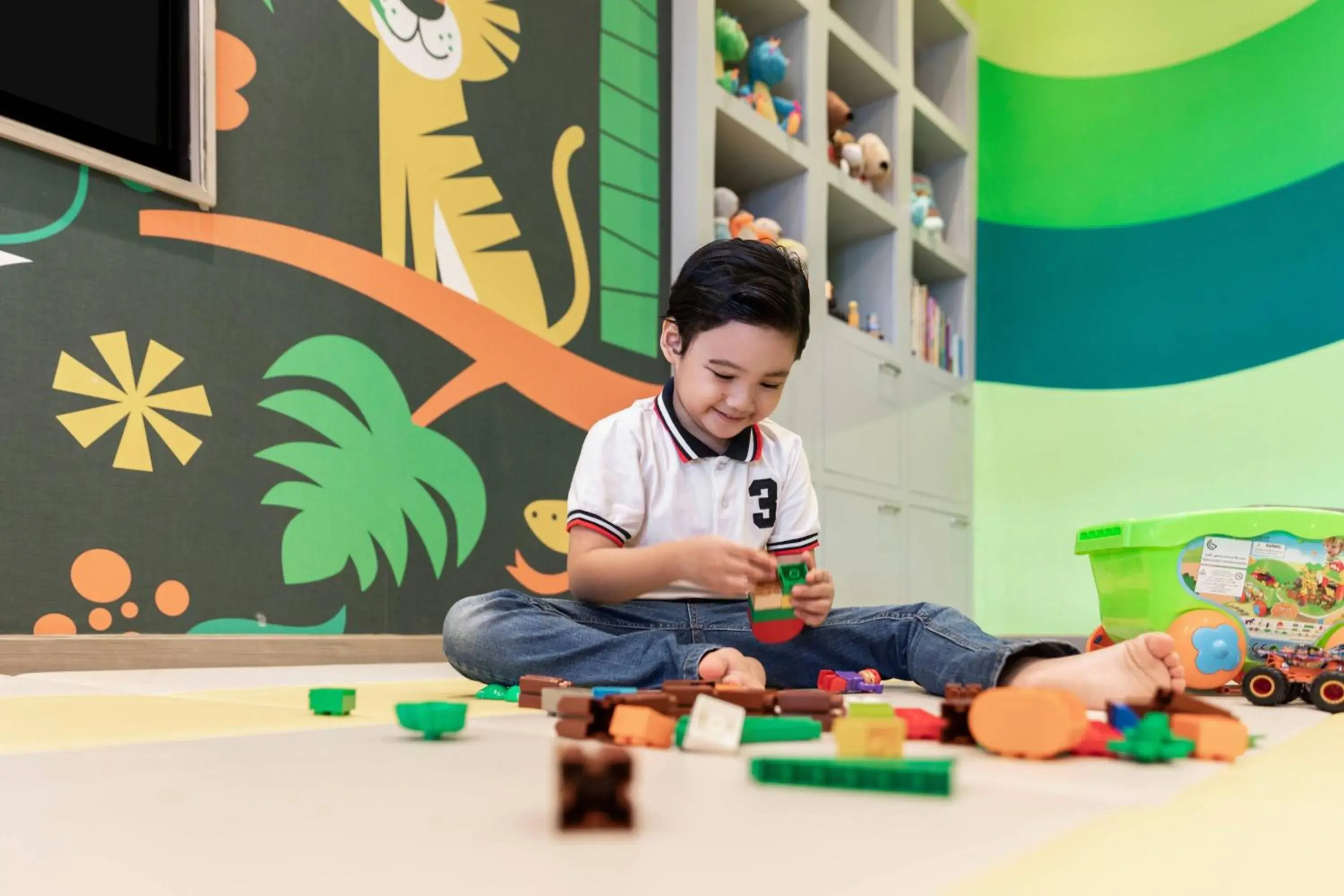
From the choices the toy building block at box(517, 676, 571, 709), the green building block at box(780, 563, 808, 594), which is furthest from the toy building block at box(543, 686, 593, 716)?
the green building block at box(780, 563, 808, 594)

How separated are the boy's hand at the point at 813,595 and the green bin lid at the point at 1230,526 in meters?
0.55

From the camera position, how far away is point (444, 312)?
1724 millimetres

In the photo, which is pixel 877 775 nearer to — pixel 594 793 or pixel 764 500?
pixel 594 793

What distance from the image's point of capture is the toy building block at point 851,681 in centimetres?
99

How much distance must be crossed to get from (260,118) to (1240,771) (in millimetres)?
1452

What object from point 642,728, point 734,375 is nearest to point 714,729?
point 642,728

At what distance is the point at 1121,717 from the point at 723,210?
1.85 m

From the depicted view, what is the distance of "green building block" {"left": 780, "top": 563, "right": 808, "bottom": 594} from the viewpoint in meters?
0.93

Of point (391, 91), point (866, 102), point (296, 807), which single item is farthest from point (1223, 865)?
point (866, 102)

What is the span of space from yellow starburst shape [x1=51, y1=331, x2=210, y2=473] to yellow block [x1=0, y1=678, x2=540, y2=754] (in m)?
0.48

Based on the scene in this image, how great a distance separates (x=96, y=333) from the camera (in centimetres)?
131

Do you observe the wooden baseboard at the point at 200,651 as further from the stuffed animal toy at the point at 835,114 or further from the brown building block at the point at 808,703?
the stuffed animal toy at the point at 835,114

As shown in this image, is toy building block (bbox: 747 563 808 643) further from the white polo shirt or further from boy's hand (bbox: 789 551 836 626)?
the white polo shirt

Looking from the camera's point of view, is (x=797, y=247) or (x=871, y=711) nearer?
(x=871, y=711)
